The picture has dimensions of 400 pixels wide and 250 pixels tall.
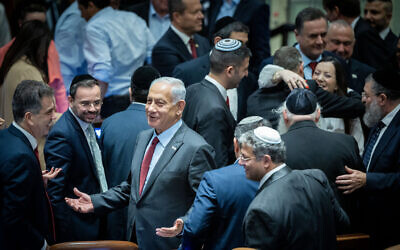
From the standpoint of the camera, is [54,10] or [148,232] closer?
[148,232]

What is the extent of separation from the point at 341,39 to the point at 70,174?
3024 mm

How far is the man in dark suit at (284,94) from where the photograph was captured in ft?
14.3

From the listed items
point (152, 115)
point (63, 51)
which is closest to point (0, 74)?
point (63, 51)

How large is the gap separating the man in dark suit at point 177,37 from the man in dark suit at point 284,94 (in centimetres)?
125

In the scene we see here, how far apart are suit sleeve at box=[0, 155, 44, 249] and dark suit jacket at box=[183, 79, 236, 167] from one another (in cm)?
127

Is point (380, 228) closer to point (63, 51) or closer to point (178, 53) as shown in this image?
point (178, 53)

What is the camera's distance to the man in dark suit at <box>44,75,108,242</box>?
4004mm

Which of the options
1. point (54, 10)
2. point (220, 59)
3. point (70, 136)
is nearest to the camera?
point (70, 136)

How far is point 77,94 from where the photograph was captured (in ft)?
13.8

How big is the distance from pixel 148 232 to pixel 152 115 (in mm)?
733

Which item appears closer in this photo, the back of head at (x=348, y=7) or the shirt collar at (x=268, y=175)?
the shirt collar at (x=268, y=175)

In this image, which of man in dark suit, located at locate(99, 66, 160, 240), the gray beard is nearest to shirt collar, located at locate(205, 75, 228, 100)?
man in dark suit, located at locate(99, 66, 160, 240)

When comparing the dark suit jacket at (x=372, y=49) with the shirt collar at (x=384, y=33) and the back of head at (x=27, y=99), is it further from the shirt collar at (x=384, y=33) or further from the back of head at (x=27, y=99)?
the back of head at (x=27, y=99)

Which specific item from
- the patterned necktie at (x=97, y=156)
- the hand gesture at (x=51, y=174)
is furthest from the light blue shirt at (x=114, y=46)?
the hand gesture at (x=51, y=174)
